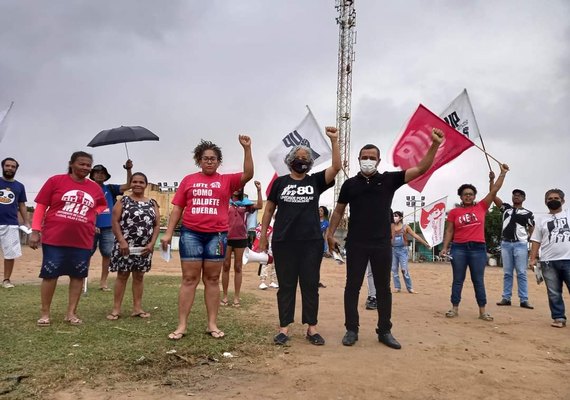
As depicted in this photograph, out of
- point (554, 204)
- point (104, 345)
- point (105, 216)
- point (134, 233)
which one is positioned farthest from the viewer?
point (105, 216)

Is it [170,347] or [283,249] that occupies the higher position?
[283,249]

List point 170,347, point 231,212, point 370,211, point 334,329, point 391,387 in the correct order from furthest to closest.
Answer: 1. point 231,212
2. point 334,329
3. point 370,211
4. point 170,347
5. point 391,387

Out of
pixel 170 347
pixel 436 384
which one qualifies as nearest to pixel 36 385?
pixel 170 347

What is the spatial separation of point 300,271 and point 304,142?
3.10 meters

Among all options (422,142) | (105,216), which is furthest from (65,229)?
(422,142)

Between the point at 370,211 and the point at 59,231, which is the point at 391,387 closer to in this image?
the point at 370,211

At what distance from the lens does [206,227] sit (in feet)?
15.4

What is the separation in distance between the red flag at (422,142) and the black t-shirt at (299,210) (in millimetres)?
2236

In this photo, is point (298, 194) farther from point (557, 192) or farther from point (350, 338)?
point (557, 192)

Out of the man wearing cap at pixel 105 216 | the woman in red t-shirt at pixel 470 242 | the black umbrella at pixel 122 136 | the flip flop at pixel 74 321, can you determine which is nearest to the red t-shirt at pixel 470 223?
the woman in red t-shirt at pixel 470 242

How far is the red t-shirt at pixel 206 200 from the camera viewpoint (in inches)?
185

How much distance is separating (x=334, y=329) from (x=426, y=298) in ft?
14.4

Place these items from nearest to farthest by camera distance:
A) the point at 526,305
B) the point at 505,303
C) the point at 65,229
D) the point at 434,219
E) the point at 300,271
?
the point at 300,271, the point at 65,229, the point at 526,305, the point at 505,303, the point at 434,219

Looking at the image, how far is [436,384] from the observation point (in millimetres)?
3479
